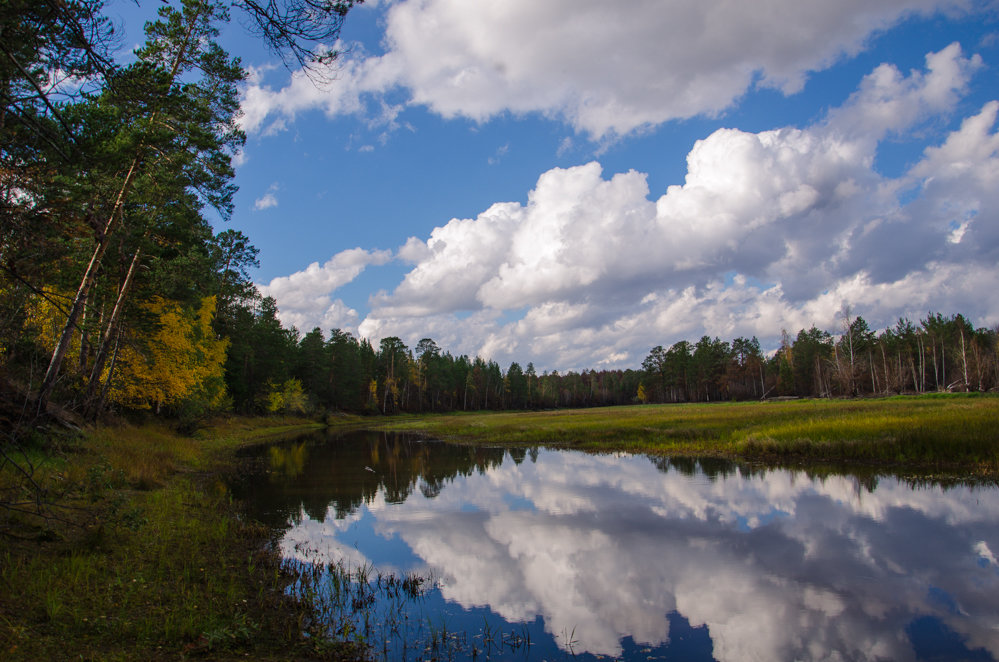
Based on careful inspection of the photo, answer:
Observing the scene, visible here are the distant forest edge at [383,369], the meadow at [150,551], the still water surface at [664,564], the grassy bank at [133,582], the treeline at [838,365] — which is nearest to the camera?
the grassy bank at [133,582]

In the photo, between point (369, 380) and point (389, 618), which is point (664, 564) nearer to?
point (389, 618)

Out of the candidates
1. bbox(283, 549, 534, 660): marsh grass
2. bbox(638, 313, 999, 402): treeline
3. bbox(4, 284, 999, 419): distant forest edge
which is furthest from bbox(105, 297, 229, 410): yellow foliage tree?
bbox(638, 313, 999, 402): treeline

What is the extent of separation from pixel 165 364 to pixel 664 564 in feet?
98.0

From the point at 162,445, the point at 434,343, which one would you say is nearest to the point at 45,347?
the point at 162,445

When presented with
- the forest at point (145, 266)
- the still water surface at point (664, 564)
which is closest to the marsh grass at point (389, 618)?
the still water surface at point (664, 564)

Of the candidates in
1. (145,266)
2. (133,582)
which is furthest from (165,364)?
(133,582)

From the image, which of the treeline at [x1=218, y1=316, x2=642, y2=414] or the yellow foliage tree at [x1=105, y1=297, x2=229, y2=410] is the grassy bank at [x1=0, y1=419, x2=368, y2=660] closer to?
the yellow foliage tree at [x1=105, y1=297, x2=229, y2=410]

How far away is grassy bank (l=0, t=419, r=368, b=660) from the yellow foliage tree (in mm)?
16020

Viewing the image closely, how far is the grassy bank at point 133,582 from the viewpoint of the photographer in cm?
574

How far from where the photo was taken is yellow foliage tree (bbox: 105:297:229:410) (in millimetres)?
27641

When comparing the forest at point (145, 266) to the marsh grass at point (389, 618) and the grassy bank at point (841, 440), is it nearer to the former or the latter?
the marsh grass at point (389, 618)

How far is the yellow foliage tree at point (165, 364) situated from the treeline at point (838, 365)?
260 feet

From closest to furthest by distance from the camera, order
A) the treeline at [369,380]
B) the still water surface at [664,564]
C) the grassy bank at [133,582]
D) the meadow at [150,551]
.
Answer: the grassy bank at [133,582]
the meadow at [150,551]
the still water surface at [664,564]
the treeline at [369,380]

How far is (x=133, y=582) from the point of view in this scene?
7.39m
